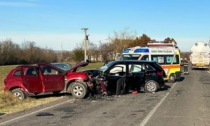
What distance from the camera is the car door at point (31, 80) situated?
1534 centimetres

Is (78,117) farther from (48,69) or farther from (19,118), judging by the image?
(48,69)

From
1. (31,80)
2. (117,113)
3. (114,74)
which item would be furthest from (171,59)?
(117,113)

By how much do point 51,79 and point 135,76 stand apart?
14.7ft

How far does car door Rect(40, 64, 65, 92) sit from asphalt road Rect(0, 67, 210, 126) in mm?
1045

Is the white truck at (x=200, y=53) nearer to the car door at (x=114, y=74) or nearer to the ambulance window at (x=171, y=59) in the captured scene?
the ambulance window at (x=171, y=59)

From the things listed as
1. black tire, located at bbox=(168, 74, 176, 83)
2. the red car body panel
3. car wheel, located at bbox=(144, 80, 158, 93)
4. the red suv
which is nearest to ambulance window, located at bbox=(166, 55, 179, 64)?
black tire, located at bbox=(168, 74, 176, 83)

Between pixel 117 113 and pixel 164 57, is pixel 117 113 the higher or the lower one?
the lower one

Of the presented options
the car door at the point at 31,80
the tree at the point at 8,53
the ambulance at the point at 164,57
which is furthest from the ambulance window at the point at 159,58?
the tree at the point at 8,53

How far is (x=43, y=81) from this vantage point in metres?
15.5

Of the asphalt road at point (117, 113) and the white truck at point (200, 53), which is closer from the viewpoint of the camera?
the asphalt road at point (117, 113)

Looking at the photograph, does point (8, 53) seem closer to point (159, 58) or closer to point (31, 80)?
point (159, 58)

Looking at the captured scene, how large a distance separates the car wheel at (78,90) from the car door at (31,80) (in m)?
1.42

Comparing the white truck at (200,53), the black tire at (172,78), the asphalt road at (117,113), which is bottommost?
the asphalt road at (117,113)

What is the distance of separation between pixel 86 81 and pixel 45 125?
6744 mm
